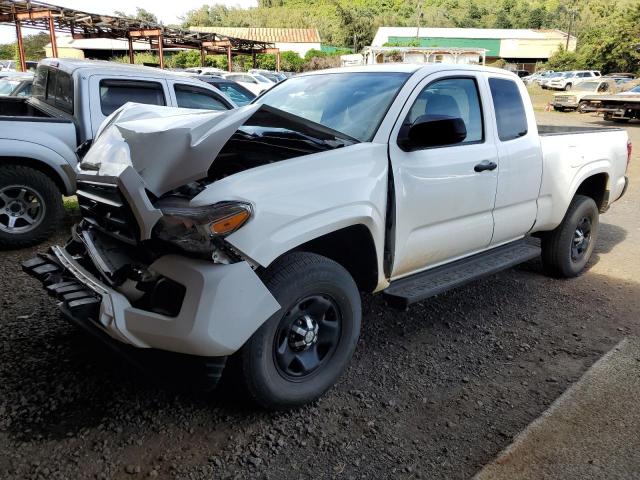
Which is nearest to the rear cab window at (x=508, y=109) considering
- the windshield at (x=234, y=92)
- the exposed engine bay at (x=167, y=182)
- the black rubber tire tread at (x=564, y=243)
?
the black rubber tire tread at (x=564, y=243)

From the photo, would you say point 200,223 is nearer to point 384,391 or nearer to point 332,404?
point 332,404

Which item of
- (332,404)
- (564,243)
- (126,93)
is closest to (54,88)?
(126,93)

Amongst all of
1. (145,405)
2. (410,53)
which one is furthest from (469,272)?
(410,53)

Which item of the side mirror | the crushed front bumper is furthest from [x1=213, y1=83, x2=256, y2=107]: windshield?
the crushed front bumper

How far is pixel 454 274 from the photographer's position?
3.80 m

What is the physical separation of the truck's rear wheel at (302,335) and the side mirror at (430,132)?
3.21 ft

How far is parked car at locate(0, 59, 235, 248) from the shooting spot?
5215mm

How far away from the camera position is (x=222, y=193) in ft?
8.26

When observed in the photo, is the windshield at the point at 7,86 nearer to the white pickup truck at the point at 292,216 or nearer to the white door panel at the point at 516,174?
the white pickup truck at the point at 292,216

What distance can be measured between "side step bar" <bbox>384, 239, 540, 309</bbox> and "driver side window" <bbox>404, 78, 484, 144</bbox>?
915 millimetres

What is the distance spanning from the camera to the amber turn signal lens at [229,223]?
2.37 m

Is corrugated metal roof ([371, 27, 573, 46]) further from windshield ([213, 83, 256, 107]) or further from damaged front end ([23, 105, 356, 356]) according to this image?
damaged front end ([23, 105, 356, 356])

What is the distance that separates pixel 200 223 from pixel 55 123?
3.86m

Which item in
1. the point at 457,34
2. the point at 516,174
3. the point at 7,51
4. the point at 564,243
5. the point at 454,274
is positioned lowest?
the point at 564,243
